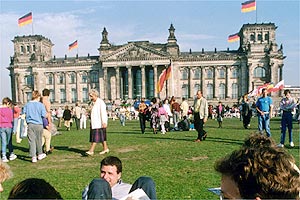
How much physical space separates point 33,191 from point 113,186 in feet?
8.61

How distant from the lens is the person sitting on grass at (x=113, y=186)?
129 inches

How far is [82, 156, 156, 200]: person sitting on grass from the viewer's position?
129 inches

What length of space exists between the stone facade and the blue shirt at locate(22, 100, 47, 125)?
5867 cm

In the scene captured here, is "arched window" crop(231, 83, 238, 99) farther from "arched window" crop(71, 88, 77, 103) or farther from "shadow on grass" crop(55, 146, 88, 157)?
"shadow on grass" crop(55, 146, 88, 157)

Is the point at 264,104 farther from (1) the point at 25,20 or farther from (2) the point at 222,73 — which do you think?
(2) the point at 222,73

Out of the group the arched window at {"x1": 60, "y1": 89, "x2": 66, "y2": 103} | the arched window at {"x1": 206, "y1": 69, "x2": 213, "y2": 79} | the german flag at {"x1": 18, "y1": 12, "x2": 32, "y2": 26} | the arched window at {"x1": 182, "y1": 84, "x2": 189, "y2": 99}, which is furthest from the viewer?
the arched window at {"x1": 60, "y1": 89, "x2": 66, "y2": 103}

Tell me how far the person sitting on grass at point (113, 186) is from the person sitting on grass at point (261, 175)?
194cm

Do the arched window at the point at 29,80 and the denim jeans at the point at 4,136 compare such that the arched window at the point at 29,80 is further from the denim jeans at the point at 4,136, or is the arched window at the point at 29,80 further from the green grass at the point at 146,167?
the denim jeans at the point at 4,136

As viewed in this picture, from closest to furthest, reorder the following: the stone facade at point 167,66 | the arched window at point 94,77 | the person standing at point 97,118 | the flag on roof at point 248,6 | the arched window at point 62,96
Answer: the person standing at point 97,118 < the flag on roof at point 248,6 < the stone facade at point 167,66 < the arched window at point 94,77 < the arched window at point 62,96

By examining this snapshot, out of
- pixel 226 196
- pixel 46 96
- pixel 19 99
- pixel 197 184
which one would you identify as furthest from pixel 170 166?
pixel 19 99

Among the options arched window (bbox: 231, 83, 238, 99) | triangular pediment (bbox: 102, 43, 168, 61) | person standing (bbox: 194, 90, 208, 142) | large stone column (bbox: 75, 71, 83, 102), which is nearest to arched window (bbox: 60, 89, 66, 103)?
large stone column (bbox: 75, 71, 83, 102)

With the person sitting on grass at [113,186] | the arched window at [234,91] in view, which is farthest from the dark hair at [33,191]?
the arched window at [234,91]

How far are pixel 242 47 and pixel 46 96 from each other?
67781mm

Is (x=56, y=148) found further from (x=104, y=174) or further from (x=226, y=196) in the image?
(x=226, y=196)
